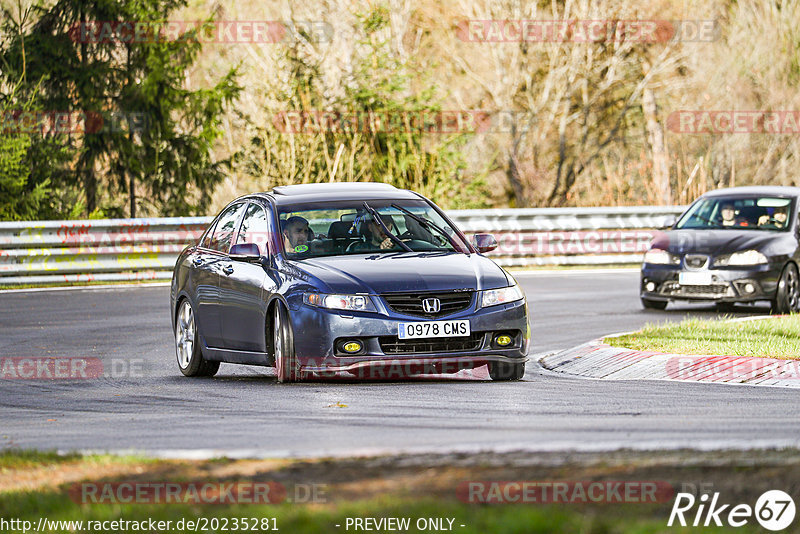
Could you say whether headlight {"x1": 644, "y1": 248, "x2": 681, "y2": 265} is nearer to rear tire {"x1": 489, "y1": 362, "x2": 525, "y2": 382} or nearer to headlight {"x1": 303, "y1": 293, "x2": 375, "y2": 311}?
rear tire {"x1": 489, "y1": 362, "x2": 525, "y2": 382}

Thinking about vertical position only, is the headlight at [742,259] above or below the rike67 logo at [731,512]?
below

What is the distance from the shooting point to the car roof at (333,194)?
12.2m

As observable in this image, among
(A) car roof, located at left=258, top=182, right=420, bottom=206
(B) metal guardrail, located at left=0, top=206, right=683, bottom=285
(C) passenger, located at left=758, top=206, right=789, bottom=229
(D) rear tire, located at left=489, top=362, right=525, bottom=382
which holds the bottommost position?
(B) metal guardrail, located at left=0, top=206, right=683, bottom=285

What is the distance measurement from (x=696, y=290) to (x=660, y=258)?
0.66 meters

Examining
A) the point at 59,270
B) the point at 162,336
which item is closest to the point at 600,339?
the point at 162,336

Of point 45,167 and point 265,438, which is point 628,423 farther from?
point 45,167

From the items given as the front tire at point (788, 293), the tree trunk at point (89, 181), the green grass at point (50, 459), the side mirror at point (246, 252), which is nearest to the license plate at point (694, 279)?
the front tire at point (788, 293)

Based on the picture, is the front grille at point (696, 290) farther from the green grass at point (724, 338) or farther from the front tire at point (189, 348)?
the front tire at point (189, 348)

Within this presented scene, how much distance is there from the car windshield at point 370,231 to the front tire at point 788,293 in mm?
7043

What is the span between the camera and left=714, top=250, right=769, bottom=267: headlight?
58.6 feet

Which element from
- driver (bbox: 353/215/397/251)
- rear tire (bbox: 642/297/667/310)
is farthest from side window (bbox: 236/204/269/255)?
rear tire (bbox: 642/297/667/310)

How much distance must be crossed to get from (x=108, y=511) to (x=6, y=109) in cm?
2161

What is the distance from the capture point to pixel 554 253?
27.0 meters

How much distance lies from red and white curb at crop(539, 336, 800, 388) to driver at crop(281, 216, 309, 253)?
2463 millimetres
